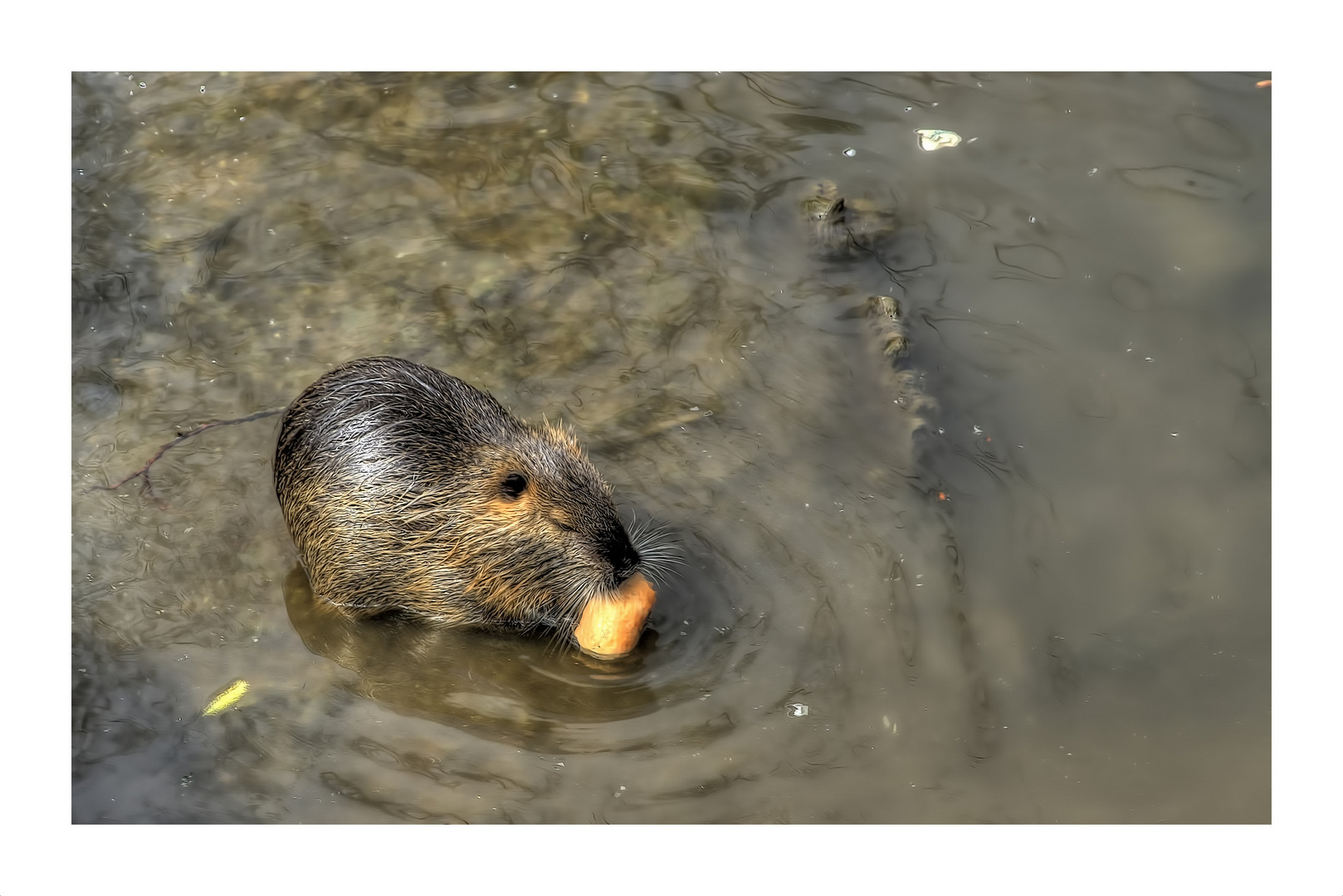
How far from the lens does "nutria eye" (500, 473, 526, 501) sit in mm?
4836

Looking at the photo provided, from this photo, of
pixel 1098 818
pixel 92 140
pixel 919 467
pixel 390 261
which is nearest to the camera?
pixel 1098 818

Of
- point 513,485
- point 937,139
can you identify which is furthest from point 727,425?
point 937,139

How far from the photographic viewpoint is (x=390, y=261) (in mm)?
6445

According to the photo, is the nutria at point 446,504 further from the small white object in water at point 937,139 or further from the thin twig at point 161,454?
the small white object in water at point 937,139

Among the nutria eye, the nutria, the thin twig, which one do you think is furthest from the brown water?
the nutria eye

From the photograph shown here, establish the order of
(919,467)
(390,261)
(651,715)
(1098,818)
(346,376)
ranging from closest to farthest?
(1098,818), (651,715), (346,376), (919,467), (390,261)

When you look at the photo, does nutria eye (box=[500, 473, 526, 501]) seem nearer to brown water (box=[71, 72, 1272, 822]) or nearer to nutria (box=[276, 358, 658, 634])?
nutria (box=[276, 358, 658, 634])

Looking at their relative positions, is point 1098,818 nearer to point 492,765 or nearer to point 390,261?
point 492,765

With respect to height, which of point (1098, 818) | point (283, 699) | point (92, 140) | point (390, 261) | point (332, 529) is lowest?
point (1098, 818)

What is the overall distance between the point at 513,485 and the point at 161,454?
1.99 m

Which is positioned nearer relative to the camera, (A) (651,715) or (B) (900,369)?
(A) (651,715)

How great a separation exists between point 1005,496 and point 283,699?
10.5ft

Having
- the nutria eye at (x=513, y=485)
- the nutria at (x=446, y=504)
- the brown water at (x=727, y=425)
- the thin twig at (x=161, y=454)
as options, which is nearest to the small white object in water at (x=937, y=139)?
the brown water at (x=727, y=425)
